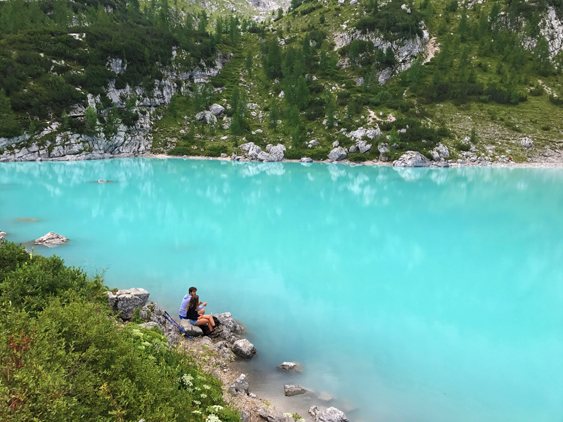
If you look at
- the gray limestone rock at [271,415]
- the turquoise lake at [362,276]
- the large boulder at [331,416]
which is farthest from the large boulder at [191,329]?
the large boulder at [331,416]

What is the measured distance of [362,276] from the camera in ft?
59.4

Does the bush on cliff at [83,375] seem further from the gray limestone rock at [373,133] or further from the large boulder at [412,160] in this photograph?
the gray limestone rock at [373,133]

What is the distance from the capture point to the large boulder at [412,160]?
7225 centimetres

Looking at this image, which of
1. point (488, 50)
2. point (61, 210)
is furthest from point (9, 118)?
point (488, 50)

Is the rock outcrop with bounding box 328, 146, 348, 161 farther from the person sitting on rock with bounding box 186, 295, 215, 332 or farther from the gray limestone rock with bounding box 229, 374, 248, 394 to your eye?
the gray limestone rock with bounding box 229, 374, 248, 394

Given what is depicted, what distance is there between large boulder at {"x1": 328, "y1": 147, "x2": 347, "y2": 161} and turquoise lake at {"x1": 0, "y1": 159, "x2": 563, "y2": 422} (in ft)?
124

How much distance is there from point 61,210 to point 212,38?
117m

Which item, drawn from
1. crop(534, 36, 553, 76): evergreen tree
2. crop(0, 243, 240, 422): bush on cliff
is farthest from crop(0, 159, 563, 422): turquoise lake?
crop(534, 36, 553, 76): evergreen tree

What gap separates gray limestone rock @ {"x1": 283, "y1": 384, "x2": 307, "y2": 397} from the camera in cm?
957

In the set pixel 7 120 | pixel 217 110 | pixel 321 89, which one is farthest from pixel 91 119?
pixel 321 89

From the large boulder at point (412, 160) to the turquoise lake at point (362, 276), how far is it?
3221 centimetres

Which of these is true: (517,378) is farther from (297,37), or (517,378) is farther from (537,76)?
(297,37)

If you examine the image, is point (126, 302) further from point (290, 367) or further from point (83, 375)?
point (83, 375)

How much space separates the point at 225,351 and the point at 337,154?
70.6 metres
